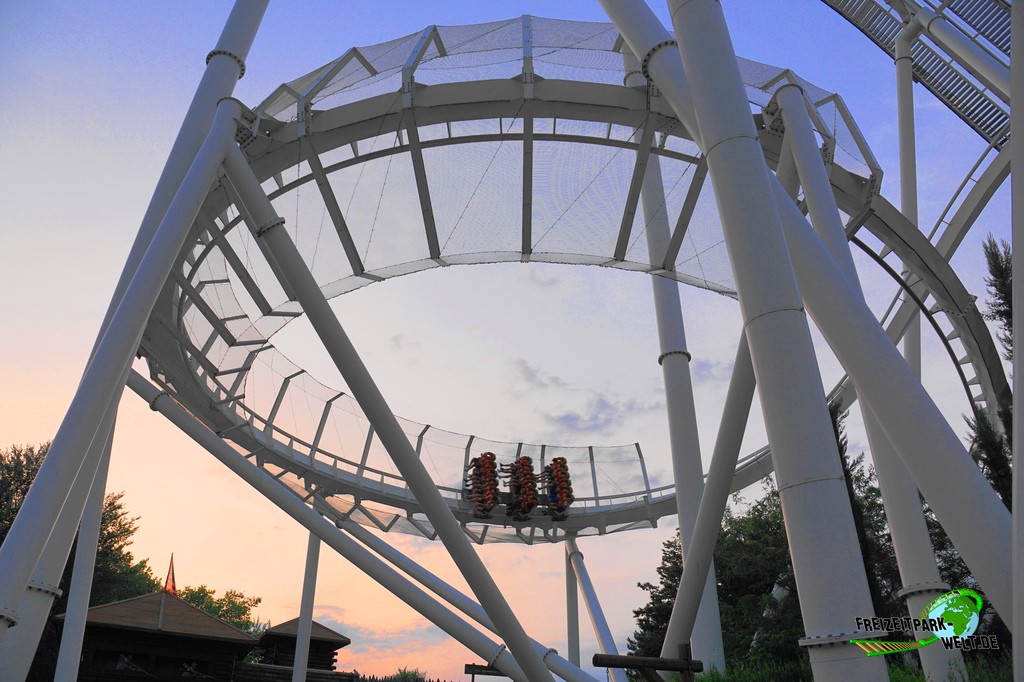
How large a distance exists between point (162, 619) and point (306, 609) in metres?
5.51

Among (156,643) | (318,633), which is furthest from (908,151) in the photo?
(318,633)

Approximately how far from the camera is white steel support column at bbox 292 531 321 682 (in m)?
19.5

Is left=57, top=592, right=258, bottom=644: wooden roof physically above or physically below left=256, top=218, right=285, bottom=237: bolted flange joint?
below

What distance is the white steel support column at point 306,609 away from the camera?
19.5m

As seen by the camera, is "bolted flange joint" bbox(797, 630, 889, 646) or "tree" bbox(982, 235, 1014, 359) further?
"tree" bbox(982, 235, 1014, 359)

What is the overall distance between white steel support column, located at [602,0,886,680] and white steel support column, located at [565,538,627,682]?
478 inches

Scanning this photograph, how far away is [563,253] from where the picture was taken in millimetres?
13188

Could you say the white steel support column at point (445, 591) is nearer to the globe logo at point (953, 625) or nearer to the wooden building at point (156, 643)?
the globe logo at point (953, 625)

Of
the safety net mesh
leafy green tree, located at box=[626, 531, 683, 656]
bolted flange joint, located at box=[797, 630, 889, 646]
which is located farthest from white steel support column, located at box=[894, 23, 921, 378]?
leafy green tree, located at box=[626, 531, 683, 656]

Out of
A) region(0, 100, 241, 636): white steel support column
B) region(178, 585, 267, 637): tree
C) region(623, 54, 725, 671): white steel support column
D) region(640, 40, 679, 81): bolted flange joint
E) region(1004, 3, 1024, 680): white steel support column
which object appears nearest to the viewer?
region(1004, 3, 1024, 680): white steel support column

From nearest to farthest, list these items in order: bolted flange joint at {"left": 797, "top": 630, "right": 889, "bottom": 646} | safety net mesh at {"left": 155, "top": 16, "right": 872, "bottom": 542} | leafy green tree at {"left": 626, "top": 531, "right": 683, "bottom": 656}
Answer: bolted flange joint at {"left": 797, "top": 630, "right": 889, "bottom": 646} < safety net mesh at {"left": 155, "top": 16, "right": 872, "bottom": 542} < leafy green tree at {"left": 626, "top": 531, "right": 683, "bottom": 656}

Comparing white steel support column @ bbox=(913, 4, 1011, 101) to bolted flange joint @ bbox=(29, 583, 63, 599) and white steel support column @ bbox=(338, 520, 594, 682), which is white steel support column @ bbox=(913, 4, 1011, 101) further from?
bolted flange joint @ bbox=(29, 583, 63, 599)

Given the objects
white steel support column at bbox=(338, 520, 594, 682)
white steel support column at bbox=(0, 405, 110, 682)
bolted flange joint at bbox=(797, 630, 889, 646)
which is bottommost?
bolted flange joint at bbox=(797, 630, 889, 646)

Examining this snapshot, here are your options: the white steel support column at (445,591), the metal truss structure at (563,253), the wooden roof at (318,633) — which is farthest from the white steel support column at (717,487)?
the wooden roof at (318,633)
